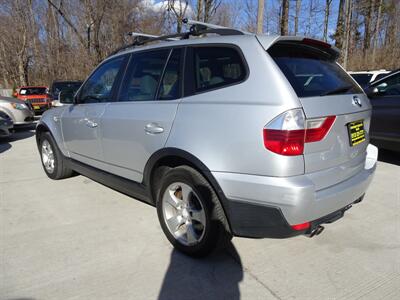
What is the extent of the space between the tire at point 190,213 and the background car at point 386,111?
4.15 metres

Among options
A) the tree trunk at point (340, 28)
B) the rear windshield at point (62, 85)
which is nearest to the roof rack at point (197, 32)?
the rear windshield at point (62, 85)

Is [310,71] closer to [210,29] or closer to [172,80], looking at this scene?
[210,29]

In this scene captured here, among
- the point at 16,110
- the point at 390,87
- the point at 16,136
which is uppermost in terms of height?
the point at 390,87

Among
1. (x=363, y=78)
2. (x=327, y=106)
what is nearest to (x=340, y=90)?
(x=327, y=106)

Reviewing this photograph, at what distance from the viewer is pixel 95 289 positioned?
2.46 m

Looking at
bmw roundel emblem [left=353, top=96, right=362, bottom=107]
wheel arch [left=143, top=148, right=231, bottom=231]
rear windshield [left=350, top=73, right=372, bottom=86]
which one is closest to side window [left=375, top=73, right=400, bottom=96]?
bmw roundel emblem [left=353, top=96, right=362, bottom=107]

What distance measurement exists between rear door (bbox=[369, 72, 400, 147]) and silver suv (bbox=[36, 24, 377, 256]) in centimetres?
277

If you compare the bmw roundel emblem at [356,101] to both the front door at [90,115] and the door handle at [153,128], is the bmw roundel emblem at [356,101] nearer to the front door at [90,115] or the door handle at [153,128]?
the door handle at [153,128]

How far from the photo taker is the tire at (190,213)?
254cm

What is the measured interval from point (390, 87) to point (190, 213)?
15.7 ft

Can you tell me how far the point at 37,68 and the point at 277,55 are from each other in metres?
27.0

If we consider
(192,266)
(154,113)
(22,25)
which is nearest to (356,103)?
(154,113)

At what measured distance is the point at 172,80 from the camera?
2.91 metres

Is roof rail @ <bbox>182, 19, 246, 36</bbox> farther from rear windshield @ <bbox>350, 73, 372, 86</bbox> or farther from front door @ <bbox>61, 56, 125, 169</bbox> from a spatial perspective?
rear windshield @ <bbox>350, 73, 372, 86</bbox>
